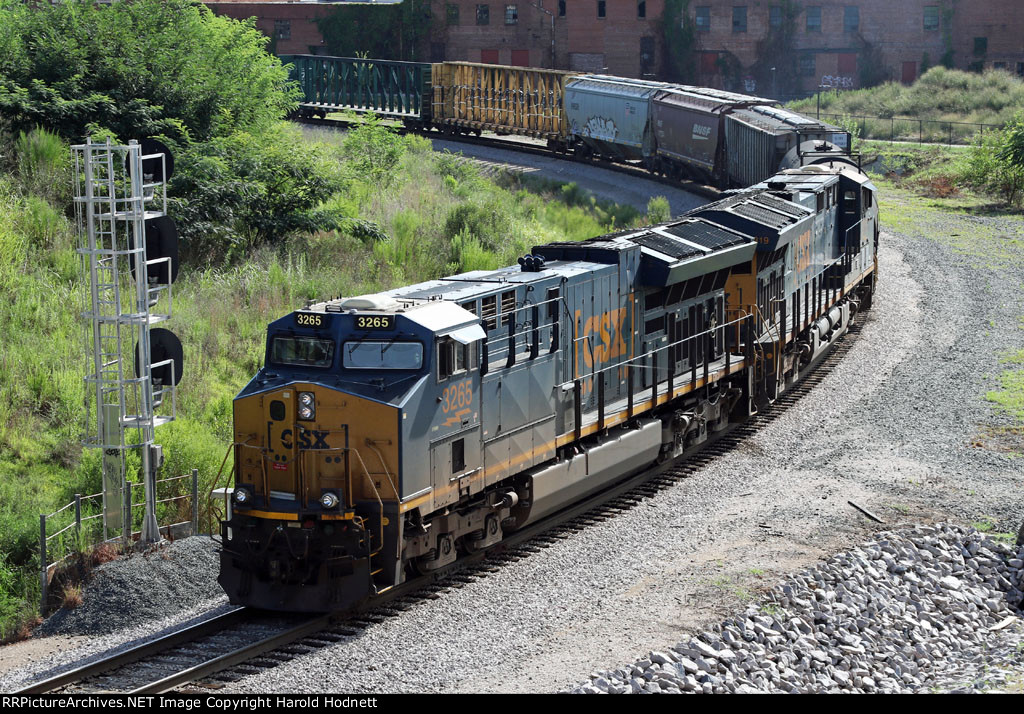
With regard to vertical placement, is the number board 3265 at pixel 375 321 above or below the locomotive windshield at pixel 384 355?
above

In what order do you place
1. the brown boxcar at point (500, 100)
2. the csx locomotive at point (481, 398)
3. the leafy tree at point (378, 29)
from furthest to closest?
the leafy tree at point (378, 29)
the brown boxcar at point (500, 100)
the csx locomotive at point (481, 398)

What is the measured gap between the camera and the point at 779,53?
73.4 meters

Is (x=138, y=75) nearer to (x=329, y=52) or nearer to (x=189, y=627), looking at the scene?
(x=189, y=627)

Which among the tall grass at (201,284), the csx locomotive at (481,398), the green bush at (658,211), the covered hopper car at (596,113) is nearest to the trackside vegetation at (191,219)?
the tall grass at (201,284)

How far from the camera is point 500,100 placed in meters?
49.5

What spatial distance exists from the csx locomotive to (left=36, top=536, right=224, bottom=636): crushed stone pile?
129cm

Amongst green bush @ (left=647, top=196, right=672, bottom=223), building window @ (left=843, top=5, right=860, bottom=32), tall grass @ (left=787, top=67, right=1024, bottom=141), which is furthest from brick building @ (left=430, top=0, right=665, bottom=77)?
green bush @ (left=647, top=196, right=672, bottom=223)

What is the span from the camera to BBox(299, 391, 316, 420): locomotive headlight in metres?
12.7

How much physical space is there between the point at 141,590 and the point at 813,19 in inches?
2665

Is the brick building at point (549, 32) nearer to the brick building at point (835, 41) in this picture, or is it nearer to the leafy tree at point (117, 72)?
the brick building at point (835, 41)

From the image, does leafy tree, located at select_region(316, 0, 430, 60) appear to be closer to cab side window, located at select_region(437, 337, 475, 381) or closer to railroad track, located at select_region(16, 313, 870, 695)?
railroad track, located at select_region(16, 313, 870, 695)

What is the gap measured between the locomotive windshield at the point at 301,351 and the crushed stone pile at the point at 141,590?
9.52ft

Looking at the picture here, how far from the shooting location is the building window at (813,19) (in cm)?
7294

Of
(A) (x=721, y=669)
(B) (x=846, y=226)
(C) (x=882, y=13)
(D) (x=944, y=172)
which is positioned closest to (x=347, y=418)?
(A) (x=721, y=669)
